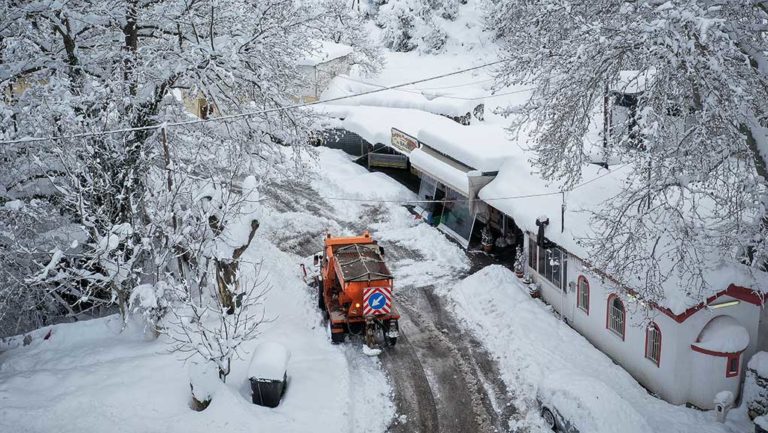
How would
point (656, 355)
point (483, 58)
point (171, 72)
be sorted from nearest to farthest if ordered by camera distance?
1. point (656, 355)
2. point (171, 72)
3. point (483, 58)

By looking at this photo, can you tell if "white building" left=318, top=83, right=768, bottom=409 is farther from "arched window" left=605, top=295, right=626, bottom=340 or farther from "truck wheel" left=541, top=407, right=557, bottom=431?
"truck wheel" left=541, top=407, right=557, bottom=431

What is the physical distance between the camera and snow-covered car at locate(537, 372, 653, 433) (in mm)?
13148

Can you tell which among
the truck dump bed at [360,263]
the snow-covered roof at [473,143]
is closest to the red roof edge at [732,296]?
the truck dump bed at [360,263]

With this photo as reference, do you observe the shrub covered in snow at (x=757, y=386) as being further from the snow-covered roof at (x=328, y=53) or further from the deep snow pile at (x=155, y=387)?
the snow-covered roof at (x=328, y=53)

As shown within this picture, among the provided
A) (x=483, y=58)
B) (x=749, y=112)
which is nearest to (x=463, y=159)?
(x=749, y=112)

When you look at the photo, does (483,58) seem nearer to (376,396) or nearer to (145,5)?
(145,5)

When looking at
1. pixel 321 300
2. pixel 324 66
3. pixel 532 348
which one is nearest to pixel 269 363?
pixel 321 300

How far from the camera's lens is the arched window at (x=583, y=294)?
18.1 metres

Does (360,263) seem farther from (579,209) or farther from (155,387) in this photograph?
(579,209)

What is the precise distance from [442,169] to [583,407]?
→ 12825 mm

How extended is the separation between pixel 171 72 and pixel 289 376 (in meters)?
8.19

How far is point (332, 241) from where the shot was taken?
1938cm

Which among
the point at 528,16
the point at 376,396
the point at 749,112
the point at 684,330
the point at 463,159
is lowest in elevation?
the point at 376,396

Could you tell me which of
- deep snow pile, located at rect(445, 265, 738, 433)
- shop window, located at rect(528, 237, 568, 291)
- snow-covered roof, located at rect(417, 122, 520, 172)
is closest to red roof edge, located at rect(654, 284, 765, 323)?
deep snow pile, located at rect(445, 265, 738, 433)
